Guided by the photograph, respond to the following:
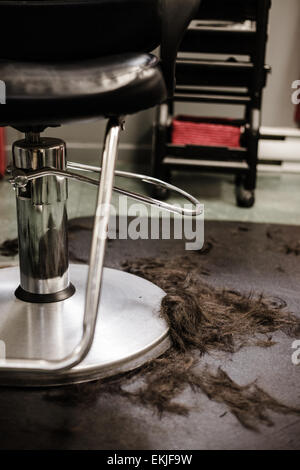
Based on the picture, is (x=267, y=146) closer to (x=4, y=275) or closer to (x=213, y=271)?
(x=213, y=271)

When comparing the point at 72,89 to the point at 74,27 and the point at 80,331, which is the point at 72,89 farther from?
the point at 80,331

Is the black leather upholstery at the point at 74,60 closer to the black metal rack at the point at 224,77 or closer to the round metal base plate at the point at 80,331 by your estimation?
the round metal base plate at the point at 80,331

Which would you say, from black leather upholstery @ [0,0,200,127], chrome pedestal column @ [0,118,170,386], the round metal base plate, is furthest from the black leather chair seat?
the round metal base plate

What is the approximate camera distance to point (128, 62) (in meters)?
1.01

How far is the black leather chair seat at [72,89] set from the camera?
921mm

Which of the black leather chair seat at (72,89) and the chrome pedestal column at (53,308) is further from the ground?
the black leather chair seat at (72,89)

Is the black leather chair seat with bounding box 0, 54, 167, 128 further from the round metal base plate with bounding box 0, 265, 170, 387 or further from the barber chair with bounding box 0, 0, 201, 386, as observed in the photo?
the round metal base plate with bounding box 0, 265, 170, 387

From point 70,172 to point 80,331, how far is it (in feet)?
1.28

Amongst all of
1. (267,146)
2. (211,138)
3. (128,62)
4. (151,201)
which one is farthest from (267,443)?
(267,146)

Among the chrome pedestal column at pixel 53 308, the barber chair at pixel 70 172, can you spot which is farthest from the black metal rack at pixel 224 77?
the chrome pedestal column at pixel 53 308

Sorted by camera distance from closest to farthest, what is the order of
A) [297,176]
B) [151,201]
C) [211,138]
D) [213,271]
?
1. [151,201]
2. [213,271]
3. [211,138]
4. [297,176]

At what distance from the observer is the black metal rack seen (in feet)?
8.00

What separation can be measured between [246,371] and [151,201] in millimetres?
466
